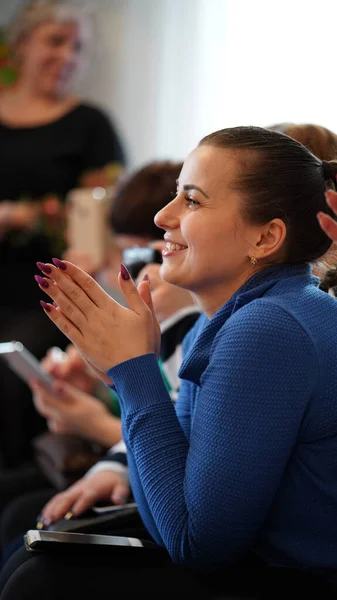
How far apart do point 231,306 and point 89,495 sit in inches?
18.2

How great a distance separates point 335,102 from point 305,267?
93 cm

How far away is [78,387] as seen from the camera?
74.0 inches

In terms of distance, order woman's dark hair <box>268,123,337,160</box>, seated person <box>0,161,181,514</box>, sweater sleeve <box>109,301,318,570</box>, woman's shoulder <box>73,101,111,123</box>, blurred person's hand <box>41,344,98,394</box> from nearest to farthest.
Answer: sweater sleeve <box>109,301,318,570</box>
woman's dark hair <box>268,123,337,160</box>
seated person <box>0,161,181,514</box>
blurred person's hand <box>41,344,98,394</box>
woman's shoulder <box>73,101,111,123</box>

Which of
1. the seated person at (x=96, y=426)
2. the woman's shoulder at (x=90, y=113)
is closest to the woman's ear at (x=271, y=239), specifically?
the seated person at (x=96, y=426)

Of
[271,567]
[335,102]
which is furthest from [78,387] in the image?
[271,567]

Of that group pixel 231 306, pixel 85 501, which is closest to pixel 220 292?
pixel 231 306

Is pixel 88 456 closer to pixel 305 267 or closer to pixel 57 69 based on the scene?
pixel 305 267

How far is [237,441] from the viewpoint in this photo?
86 centimetres

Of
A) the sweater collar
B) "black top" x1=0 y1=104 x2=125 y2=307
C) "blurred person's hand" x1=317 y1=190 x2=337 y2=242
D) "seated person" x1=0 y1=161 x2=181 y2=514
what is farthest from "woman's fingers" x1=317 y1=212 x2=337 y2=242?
"black top" x1=0 y1=104 x2=125 y2=307

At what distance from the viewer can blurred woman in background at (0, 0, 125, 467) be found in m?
2.42

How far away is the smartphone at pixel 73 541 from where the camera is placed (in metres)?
1.02

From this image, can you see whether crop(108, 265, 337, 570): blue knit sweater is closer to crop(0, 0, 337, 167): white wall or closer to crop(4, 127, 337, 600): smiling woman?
crop(4, 127, 337, 600): smiling woman

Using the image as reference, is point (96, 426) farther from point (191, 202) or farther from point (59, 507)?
point (191, 202)

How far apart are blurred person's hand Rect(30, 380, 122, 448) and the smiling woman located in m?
0.58
